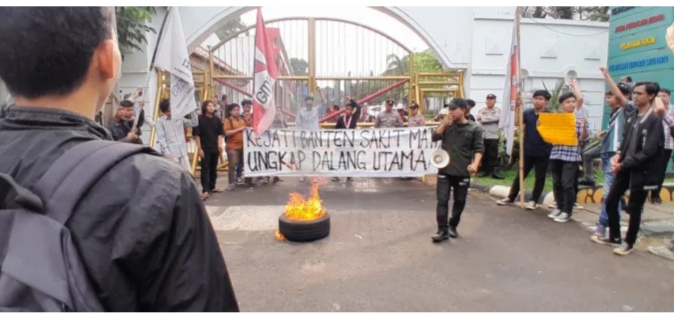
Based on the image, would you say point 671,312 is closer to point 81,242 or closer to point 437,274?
point 437,274

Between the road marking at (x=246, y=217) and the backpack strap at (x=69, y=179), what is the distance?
4561mm

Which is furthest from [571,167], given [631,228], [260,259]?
[260,259]

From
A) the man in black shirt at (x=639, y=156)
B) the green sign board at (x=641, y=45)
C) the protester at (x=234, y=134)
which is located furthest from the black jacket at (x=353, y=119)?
the green sign board at (x=641, y=45)

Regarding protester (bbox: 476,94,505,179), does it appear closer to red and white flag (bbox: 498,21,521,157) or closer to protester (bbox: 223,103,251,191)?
red and white flag (bbox: 498,21,521,157)

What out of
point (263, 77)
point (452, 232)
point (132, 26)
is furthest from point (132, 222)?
point (132, 26)

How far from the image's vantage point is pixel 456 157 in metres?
4.80

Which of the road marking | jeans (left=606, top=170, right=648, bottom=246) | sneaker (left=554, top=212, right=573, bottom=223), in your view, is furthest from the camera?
sneaker (left=554, top=212, right=573, bottom=223)

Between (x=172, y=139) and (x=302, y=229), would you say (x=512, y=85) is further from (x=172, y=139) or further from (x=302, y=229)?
(x=172, y=139)

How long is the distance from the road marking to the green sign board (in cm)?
803

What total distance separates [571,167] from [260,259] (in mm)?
3884

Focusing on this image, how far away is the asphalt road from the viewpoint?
3311 mm

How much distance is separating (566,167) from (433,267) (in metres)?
2.60

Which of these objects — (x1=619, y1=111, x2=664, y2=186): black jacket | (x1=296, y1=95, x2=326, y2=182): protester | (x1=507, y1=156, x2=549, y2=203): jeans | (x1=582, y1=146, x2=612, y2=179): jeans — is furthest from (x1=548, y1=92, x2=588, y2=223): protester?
(x1=296, y1=95, x2=326, y2=182): protester

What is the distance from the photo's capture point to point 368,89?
9562mm
